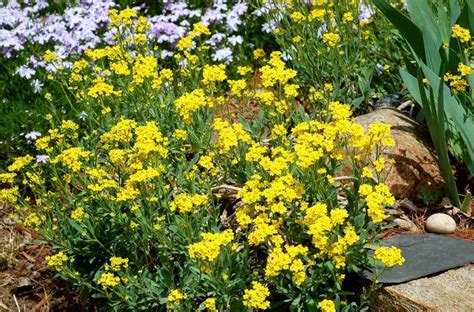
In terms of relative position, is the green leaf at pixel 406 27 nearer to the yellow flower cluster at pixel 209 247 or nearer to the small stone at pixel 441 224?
the small stone at pixel 441 224

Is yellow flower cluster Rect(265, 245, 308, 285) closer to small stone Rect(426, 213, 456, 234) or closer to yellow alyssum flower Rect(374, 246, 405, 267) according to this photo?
yellow alyssum flower Rect(374, 246, 405, 267)

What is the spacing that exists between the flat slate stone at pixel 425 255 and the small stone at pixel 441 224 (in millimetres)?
83

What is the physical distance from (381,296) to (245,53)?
295 cm

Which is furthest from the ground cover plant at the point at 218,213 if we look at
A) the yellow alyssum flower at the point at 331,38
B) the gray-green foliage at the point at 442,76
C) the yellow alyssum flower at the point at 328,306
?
the gray-green foliage at the point at 442,76

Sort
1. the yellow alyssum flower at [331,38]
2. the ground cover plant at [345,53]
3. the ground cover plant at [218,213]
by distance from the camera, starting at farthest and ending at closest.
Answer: the ground cover plant at [345,53] < the yellow alyssum flower at [331,38] < the ground cover plant at [218,213]

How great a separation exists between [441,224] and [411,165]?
0.41 m

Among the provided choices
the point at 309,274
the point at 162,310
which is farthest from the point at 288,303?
the point at 162,310

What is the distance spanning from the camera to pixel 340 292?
3215 millimetres

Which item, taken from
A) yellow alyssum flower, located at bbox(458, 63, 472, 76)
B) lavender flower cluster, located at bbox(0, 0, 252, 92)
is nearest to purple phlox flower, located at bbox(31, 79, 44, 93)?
lavender flower cluster, located at bbox(0, 0, 252, 92)

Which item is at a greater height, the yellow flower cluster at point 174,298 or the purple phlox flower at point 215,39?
the purple phlox flower at point 215,39

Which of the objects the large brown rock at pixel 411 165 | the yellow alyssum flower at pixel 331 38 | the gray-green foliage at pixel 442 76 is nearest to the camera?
the gray-green foliage at pixel 442 76

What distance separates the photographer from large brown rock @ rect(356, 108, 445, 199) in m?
4.04

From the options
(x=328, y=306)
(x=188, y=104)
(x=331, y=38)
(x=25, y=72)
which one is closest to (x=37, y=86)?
(x=25, y=72)

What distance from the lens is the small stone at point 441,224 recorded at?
12.4ft
